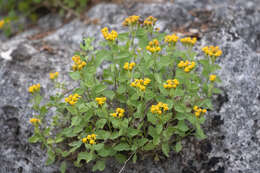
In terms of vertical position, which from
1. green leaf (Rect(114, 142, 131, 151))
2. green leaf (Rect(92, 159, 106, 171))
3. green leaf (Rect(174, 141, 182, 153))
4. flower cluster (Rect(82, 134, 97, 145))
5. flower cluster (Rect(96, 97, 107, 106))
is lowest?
green leaf (Rect(92, 159, 106, 171))

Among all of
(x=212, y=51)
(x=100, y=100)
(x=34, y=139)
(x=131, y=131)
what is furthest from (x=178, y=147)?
(x=34, y=139)

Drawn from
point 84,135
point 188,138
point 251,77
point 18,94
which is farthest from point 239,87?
point 18,94

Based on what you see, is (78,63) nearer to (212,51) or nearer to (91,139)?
(91,139)

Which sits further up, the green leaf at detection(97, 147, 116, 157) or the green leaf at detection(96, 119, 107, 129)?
the green leaf at detection(96, 119, 107, 129)

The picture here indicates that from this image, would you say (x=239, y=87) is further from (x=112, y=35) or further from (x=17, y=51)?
(x=17, y=51)

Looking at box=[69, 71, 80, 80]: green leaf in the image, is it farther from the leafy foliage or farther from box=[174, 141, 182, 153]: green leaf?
box=[174, 141, 182, 153]: green leaf

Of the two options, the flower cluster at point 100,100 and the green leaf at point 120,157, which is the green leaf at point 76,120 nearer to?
the flower cluster at point 100,100

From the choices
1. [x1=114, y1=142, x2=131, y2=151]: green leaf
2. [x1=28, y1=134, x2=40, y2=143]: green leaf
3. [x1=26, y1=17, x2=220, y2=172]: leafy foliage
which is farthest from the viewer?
[x1=28, y1=134, x2=40, y2=143]: green leaf

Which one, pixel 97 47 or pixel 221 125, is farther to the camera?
pixel 97 47

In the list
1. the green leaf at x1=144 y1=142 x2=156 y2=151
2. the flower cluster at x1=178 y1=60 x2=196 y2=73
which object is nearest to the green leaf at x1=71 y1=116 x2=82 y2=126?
the green leaf at x1=144 y1=142 x2=156 y2=151
